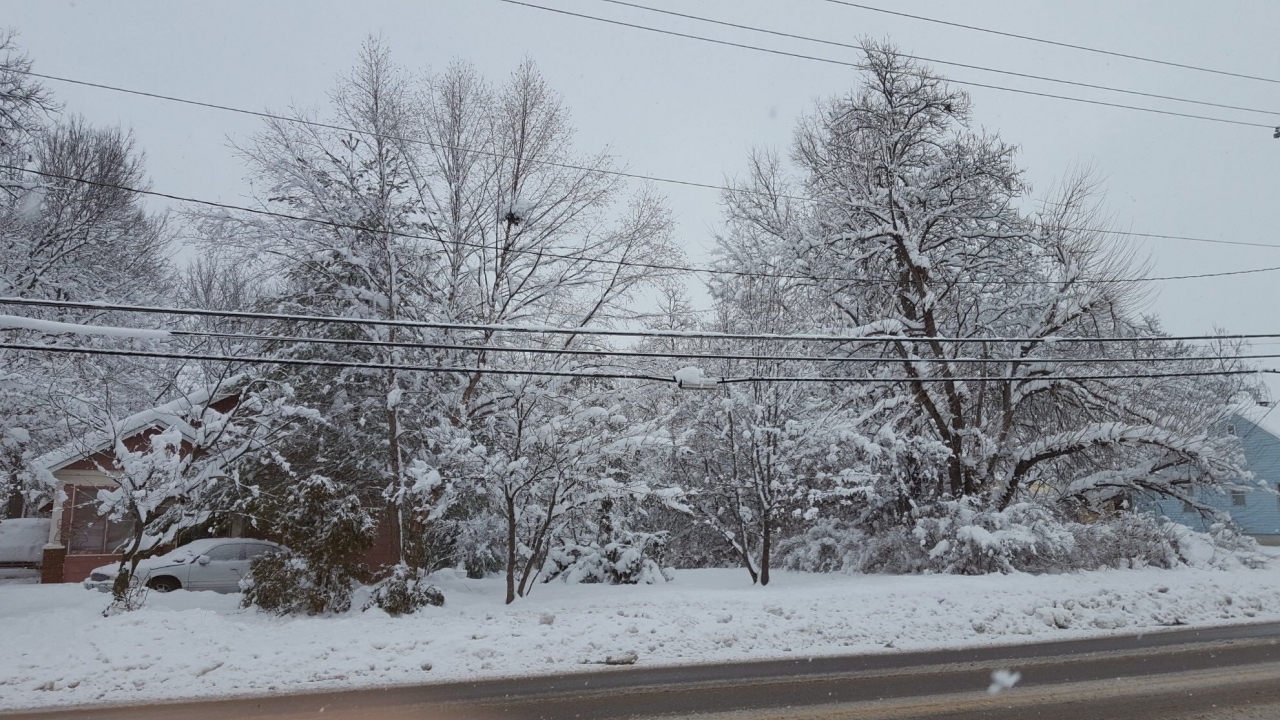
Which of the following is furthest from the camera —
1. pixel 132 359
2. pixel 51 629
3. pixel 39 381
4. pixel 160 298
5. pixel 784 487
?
pixel 160 298

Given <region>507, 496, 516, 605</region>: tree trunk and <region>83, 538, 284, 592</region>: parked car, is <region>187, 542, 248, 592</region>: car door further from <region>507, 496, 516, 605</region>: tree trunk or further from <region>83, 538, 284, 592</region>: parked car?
<region>507, 496, 516, 605</region>: tree trunk

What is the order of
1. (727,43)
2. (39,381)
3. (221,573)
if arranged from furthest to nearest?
(221,573)
(39,381)
(727,43)

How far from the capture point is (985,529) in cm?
1723

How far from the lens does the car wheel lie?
57.8 feet

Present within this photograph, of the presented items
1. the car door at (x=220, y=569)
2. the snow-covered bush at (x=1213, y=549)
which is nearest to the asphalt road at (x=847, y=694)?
the snow-covered bush at (x=1213, y=549)

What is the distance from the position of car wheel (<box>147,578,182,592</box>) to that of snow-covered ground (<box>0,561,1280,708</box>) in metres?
1.78

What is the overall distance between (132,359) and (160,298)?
19.3ft

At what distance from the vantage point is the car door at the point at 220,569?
59.0 feet

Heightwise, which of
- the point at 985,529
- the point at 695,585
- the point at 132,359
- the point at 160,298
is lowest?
the point at 695,585

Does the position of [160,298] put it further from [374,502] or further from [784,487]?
[784,487]

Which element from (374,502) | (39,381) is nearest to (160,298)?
(39,381)

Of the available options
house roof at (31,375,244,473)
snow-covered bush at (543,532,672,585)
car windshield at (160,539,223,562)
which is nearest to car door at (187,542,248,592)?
car windshield at (160,539,223,562)

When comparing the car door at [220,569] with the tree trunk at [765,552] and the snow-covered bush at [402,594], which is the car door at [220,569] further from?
the tree trunk at [765,552]

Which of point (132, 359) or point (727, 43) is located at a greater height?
point (727, 43)
